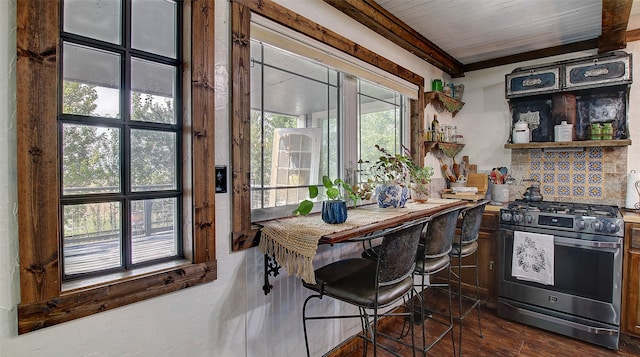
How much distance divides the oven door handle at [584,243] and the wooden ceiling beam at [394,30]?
189 cm

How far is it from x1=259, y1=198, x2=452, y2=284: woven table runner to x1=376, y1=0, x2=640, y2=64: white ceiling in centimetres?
157

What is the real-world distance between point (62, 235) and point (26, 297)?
0.74 ft

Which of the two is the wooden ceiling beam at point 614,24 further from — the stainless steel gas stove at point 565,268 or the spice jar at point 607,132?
the stainless steel gas stove at point 565,268

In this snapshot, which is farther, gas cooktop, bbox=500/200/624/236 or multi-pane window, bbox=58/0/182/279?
gas cooktop, bbox=500/200/624/236

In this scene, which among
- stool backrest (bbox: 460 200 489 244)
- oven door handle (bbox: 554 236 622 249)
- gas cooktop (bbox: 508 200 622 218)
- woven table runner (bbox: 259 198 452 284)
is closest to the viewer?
woven table runner (bbox: 259 198 452 284)

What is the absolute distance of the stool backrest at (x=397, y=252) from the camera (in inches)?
54.1

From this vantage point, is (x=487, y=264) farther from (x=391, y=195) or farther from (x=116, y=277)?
(x=116, y=277)

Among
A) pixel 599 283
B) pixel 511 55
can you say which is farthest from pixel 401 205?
pixel 511 55

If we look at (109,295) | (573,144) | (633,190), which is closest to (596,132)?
(573,144)

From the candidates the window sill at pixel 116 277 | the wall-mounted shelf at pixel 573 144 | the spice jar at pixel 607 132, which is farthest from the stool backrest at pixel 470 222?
the window sill at pixel 116 277

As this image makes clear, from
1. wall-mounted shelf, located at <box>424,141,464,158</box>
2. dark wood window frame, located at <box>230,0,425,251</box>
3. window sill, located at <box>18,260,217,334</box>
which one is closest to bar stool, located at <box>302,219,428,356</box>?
dark wood window frame, located at <box>230,0,425,251</box>

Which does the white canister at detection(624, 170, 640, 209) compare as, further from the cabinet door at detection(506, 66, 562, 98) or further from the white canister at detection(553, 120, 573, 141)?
the cabinet door at detection(506, 66, 562, 98)

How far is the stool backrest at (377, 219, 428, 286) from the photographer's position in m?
1.37

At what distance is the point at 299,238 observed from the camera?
55.2 inches
